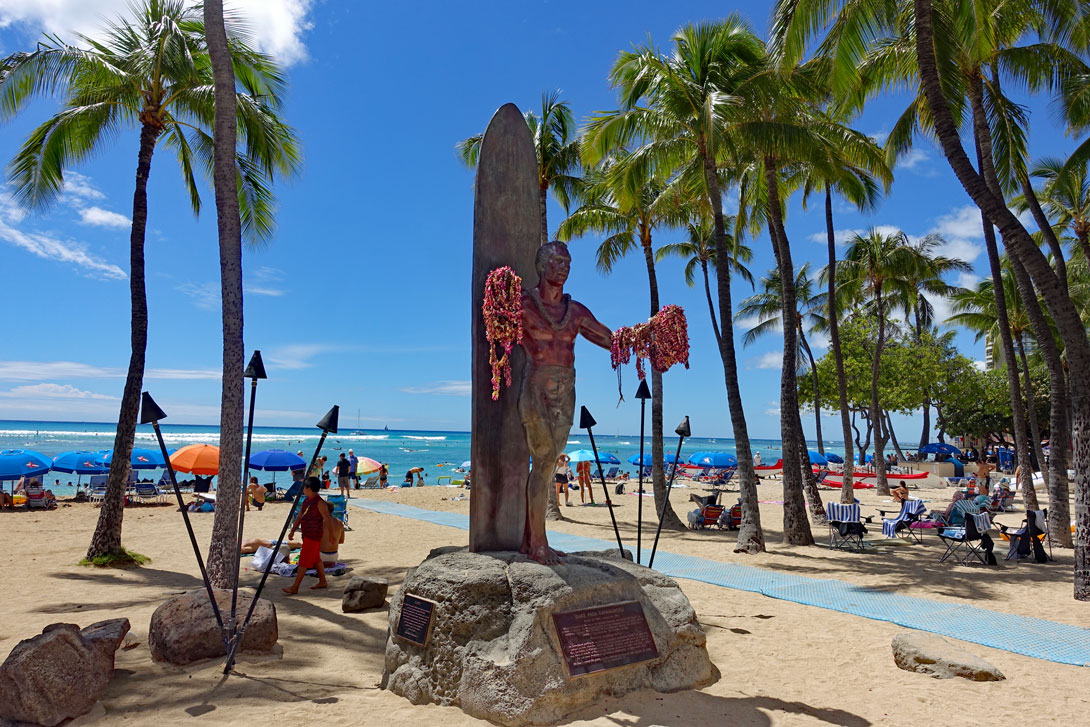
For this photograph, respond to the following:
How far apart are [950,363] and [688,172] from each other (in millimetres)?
28472

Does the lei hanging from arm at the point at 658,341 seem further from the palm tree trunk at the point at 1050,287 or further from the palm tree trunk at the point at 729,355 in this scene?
the palm tree trunk at the point at 729,355

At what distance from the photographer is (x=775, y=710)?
4.21 meters

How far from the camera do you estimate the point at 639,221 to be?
52.1 feet

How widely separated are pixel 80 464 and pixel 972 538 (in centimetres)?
2601

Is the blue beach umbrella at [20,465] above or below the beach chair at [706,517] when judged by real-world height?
above

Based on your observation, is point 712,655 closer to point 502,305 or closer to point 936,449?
point 502,305

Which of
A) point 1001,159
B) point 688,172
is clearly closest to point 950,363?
point 1001,159

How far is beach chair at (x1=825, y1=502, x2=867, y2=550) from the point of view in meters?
11.3

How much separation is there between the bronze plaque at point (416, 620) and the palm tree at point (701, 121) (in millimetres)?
8081

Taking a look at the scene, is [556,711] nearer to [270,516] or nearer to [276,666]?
[276,666]

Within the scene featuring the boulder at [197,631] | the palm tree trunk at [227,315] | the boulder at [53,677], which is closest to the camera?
the boulder at [53,677]

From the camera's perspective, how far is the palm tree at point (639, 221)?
48.1ft

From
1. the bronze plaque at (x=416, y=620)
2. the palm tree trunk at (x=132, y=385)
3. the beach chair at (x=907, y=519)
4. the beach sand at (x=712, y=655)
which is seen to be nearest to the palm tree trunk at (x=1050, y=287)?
the beach sand at (x=712, y=655)

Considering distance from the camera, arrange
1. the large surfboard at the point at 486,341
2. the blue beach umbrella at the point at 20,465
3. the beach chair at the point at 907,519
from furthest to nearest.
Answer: the blue beach umbrella at the point at 20,465, the beach chair at the point at 907,519, the large surfboard at the point at 486,341
